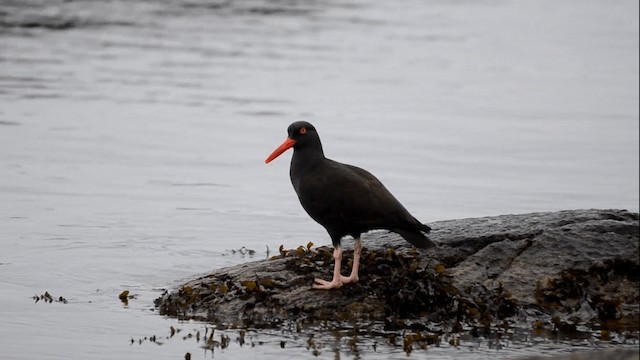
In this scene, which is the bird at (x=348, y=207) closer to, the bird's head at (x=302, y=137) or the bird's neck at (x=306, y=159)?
the bird's neck at (x=306, y=159)

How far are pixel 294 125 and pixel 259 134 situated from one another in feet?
28.9

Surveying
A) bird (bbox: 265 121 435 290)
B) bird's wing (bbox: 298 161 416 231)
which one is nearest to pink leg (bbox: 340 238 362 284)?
bird (bbox: 265 121 435 290)

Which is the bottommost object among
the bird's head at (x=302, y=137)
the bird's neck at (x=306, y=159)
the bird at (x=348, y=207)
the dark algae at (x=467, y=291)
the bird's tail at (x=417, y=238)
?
the dark algae at (x=467, y=291)

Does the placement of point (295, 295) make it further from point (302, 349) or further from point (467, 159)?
point (467, 159)

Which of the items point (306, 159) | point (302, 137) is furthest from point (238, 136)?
point (306, 159)

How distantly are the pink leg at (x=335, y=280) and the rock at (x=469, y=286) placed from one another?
52mm

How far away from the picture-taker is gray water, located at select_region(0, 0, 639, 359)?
9000 mm

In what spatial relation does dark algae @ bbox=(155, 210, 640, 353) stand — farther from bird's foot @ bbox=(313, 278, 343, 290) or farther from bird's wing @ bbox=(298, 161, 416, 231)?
bird's wing @ bbox=(298, 161, 416, 231)

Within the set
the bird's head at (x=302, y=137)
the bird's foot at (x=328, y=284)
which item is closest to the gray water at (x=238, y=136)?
the bird's foot at (x=328, y=284)

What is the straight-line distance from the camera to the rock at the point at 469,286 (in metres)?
7.90

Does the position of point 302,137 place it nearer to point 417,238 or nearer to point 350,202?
point 350,202

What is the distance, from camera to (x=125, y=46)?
24531 millimetres

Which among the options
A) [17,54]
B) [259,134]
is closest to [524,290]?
[259,134]

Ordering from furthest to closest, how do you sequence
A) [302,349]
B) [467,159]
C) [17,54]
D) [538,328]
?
[17,54] < [467,159] < [538,328] < [302,349]
